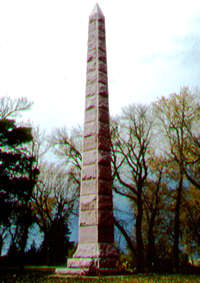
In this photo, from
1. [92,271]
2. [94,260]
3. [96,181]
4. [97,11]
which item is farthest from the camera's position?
[97,11]

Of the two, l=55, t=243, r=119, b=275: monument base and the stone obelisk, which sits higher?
the stone obelisk

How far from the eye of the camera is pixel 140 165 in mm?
16406

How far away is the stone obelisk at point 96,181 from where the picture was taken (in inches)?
252

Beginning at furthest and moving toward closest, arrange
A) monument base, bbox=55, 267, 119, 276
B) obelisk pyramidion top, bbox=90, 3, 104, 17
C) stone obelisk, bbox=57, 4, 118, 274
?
obelisk pyramidion top, bbox=90, 3, 104, 17 < stone obelisk, bbox=57, 4, 118, 274 < monument base, bbox=55, 267, 119, 276

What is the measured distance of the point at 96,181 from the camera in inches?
283

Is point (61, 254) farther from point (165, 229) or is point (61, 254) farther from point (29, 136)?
point (29, 136)

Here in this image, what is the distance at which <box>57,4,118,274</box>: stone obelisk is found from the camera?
6391 millimetres

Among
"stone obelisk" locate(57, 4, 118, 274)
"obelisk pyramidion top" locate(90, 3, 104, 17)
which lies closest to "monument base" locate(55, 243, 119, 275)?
"stone obelisk" locate(57, 4, 118, 274)

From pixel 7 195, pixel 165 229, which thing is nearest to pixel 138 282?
pixel 7 195

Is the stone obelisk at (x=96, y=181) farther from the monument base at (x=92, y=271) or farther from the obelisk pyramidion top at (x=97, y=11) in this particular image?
the obelisk pyramidion top at (x=97, y=11)

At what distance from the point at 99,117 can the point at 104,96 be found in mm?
892

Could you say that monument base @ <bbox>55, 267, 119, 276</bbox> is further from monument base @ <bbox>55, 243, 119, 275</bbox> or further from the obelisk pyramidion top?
the obelisk pyramidion top

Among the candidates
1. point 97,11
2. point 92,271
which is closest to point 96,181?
point 92,271

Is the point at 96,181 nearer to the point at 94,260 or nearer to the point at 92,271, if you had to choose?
the point at 94,260
